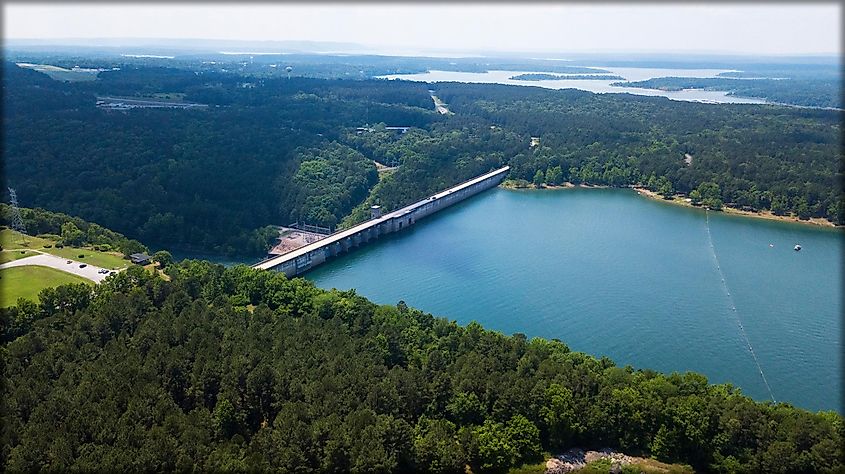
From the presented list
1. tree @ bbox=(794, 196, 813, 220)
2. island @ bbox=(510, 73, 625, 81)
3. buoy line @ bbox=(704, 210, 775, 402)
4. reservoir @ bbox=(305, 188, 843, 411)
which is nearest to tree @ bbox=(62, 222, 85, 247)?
reservoir @ bbox=(305, 188, 843, 411)

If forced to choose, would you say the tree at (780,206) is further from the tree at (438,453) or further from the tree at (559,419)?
the tree at (438,453)

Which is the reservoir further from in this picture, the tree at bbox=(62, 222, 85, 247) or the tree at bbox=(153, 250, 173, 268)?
the tree at bbox=(62, 222, 85, 247)

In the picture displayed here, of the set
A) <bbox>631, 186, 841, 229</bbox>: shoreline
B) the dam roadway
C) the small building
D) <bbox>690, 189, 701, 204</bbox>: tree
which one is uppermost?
<bbox>690, 189, 701, 204</bbox>: tree

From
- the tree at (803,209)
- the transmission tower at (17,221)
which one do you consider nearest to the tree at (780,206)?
the tree at (803,209)

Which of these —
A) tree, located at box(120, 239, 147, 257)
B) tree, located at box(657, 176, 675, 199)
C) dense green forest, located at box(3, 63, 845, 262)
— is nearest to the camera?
tree, located at box(120, 239, 147, 257)

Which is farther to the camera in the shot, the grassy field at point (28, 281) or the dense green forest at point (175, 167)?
the dense green forest at point (175, 167)

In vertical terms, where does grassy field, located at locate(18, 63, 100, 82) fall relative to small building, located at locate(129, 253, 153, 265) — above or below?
above

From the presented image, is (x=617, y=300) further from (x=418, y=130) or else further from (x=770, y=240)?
(x=418, y=130)
